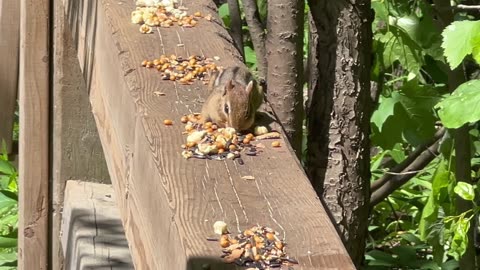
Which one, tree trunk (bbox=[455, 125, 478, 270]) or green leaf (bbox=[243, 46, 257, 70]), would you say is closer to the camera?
tree trunk (bbox=[455, 125, 478, 270])

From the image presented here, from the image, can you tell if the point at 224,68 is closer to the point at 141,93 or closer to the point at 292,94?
the point at 141,93

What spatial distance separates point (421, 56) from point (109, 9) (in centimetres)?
139

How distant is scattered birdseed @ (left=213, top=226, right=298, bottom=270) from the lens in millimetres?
1185

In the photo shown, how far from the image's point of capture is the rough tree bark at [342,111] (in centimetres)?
243

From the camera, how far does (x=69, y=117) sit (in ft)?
9.51

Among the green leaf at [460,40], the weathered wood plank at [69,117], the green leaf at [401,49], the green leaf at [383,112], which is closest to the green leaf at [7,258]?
the weathered wood plank at [69,117]

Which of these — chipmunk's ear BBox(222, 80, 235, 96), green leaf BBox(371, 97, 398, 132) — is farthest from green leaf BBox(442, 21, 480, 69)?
green leaf BBox(371, 97, 398, 132)

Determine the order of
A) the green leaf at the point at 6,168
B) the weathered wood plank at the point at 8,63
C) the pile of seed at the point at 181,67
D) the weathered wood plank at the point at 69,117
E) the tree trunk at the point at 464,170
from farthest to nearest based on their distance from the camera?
1. the green leaf at the point at 6,168
2. the weathered wood plank at the point at 8,63
3. the tree trunk at the point at 464,170
4. the weathered wood plank at the point at 69,117
5. the pile of seed at the point at 181,67

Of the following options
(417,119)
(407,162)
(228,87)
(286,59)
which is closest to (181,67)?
(228,87)

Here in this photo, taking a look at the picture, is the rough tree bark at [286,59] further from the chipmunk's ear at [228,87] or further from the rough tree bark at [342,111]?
the chipmunk's ear at [228,87]

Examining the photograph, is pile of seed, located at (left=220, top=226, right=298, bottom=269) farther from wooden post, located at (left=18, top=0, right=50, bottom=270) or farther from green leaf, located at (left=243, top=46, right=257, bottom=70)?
green leaf, located at (left=243, top=46, right=257, bottom=70)

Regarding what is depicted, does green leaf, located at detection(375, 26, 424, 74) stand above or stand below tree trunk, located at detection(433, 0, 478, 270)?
above

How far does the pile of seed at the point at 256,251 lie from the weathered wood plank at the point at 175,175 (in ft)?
0.05

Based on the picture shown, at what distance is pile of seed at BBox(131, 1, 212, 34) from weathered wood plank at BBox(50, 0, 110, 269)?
2.13 feet
